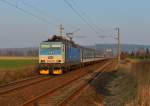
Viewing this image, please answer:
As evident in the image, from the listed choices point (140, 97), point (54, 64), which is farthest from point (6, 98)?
point (54, 64)

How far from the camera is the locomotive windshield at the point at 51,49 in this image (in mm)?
32938

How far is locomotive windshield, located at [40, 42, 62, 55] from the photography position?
108ft

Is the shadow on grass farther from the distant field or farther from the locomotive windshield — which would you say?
the distant field

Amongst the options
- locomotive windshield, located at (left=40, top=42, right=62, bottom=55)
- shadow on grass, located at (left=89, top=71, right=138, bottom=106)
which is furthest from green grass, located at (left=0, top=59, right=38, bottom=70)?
shadow on grass, located at (left=89, top=71, right=138, bottom=106)

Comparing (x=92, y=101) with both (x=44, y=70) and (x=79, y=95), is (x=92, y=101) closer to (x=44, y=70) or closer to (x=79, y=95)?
(x=79, y=95)

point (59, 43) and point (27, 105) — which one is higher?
point (59, 43)

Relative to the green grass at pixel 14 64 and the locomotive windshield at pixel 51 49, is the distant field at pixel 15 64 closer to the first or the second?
the green grass at pixel 14 64

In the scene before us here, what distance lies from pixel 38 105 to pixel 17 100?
2063 mm

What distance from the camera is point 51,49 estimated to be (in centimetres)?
3309

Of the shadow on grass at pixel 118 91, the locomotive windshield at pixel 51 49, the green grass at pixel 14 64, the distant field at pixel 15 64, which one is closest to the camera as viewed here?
the shadow on grass at pixel 118 91

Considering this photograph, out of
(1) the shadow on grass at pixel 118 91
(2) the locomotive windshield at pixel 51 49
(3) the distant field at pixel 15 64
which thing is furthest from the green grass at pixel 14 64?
(1) the shadow on grass at pixel 118 91

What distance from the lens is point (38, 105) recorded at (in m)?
13.8

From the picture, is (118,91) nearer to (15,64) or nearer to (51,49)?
(51,49)

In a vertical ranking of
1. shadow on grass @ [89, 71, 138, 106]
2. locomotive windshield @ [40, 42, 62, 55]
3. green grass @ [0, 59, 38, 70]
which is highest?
locomotive windshield @ [40, 42, 62, 55]
